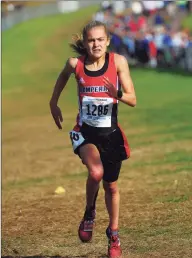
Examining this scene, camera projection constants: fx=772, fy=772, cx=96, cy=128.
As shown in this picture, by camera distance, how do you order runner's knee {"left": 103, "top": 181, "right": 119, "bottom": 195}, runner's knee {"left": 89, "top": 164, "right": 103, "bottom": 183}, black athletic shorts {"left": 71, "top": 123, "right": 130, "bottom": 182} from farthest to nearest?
runner's knee {"left": 103, "top": 181, "right": 119, "bottom": 195}
black athletic shorts {"left": 71, "top": 123, "right": 130, "bottom": 182}
runner's knee {"left": 89, "top": 164, "right": 103, "bottom": 183}

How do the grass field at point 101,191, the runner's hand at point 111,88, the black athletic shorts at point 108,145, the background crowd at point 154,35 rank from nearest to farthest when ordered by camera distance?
the runner's hand at point 111,88
the black athletic shorts at point 108,145
the grass field at point 101,191
the background crowd at point 154,35

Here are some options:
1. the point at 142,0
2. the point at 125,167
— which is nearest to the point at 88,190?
the point at 125,167

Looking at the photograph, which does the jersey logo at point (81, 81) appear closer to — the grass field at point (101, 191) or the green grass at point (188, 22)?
the grass field at point (101, 191)

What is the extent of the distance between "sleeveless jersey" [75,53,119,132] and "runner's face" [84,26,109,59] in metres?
0.10

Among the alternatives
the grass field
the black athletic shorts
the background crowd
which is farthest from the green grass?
the black athletic shorts

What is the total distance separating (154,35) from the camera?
114 ft

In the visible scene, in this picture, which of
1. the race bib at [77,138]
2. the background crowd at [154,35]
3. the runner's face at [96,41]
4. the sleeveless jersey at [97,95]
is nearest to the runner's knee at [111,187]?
the race bib at [77,138]

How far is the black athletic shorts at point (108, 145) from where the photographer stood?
6.79 m

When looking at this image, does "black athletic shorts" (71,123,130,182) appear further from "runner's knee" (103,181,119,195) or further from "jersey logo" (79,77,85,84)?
"jersey logo" (79,77,85,84)

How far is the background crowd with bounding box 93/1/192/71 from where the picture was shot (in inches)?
1259

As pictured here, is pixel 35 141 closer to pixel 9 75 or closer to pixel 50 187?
pixel 50 187

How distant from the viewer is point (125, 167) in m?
13.2

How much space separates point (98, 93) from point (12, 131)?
15322 mm

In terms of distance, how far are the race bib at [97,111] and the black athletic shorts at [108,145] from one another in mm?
72
